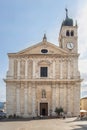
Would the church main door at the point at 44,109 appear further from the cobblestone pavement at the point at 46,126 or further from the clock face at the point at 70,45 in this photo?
the cobblestone pavement at the point at 46,126

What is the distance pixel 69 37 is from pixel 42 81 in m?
9.73

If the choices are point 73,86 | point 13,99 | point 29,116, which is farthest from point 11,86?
point 73,86

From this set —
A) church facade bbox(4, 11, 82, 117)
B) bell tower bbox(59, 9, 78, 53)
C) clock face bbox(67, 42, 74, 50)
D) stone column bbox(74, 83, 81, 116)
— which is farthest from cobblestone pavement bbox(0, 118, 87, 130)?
clock face bbox(67, 42, 74, 50)

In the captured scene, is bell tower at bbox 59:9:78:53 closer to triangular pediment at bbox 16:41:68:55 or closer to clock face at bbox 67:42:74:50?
clock face at bbox 67:42:74:50

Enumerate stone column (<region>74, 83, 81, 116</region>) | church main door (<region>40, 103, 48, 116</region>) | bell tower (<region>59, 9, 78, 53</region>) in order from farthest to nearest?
bell tower (<region>59, 9, 78, 53</region>)
church main door (<region>40, 103, 48, 116</region>)
stone column (<region>74, 83, 81, 116</region>)

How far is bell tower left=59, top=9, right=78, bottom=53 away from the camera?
58.1 metres

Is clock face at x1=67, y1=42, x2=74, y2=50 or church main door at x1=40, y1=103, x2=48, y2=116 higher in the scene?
clock face at x1=67, y1=42, x2=74, y2=50

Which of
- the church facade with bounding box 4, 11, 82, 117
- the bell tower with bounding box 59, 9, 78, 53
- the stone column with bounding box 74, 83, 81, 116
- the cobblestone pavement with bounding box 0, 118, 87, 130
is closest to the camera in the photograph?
the cobblestone pavement with bounding box 0, 118, 87, 130

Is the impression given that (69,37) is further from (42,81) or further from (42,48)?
(42,81)

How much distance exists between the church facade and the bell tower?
2540mm

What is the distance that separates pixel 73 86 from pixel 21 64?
8744 millimetres

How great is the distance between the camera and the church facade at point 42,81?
176 ft

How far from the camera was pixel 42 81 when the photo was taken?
54.2 meters

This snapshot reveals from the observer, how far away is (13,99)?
53.7 m
